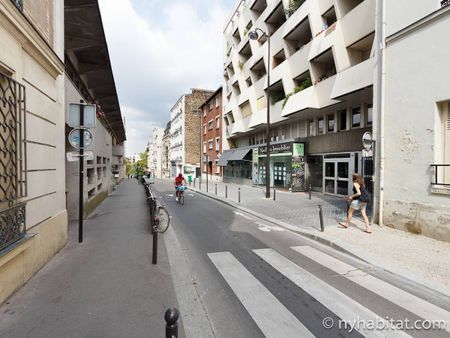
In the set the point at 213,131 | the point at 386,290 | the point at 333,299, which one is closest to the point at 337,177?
the point at 386,290

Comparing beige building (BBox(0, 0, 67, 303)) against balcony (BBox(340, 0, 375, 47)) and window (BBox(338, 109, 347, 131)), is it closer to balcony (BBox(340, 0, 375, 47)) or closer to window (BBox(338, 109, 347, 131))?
balcony (BBox(340, 0, 375, 47))

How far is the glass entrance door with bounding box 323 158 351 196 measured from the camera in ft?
46.0

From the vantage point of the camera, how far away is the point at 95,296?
11.6 ft

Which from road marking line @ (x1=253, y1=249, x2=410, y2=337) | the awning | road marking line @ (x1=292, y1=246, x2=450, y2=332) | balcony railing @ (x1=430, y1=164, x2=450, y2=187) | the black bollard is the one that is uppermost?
the awning

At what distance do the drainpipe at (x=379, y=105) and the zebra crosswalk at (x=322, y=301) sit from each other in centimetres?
392

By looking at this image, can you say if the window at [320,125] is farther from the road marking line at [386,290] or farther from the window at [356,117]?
the road marking line at [386,290]

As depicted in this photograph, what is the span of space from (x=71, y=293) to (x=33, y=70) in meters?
3.79

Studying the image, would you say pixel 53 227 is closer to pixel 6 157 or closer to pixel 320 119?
pixel 6 157

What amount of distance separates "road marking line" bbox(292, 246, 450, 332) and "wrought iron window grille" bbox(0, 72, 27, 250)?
5241 mm

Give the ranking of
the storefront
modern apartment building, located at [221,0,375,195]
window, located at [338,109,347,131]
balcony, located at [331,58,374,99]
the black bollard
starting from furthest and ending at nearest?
the storefront < window, located at [338,109,347,131] < modern apartment building, located at [221,0,375,195] < balcony, located at [331,58,374,99] < the black bollard

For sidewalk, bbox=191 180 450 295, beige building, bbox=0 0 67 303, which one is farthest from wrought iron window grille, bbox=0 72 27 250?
sidewalk, bbox=191 180 450 295

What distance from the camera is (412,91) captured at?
7102 mm

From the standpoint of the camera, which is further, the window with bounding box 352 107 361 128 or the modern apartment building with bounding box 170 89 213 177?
the modern apartment building with bounding box 170 89 213 177

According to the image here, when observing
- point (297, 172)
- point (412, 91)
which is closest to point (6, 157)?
point (412, 91)
